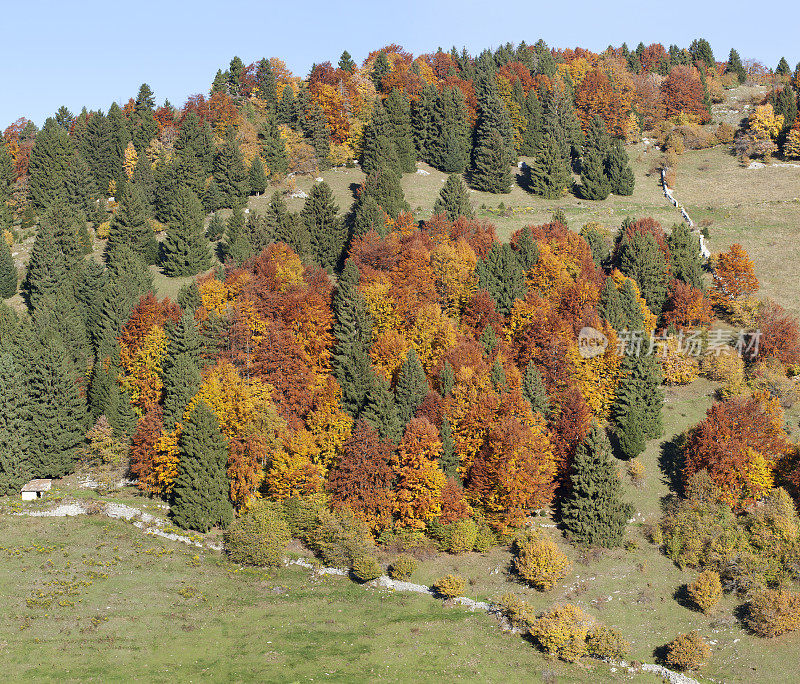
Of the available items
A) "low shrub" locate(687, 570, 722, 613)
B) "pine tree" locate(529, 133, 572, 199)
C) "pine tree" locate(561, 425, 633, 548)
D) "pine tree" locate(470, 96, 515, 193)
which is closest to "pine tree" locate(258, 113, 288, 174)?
"pine tree" locate(470, 96, 515, 193)

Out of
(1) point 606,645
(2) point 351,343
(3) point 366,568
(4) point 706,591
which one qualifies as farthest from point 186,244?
(4) point 706,591

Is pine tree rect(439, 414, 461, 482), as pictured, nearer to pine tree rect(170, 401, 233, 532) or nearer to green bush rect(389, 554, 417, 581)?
green bush rect(389, 554, 417, 581)

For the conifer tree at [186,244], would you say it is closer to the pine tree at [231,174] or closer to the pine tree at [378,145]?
the pine tree at [231,174]

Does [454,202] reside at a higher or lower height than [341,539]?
higher

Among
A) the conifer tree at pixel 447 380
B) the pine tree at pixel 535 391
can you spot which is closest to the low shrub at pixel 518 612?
the pine tree at pixel 535 391

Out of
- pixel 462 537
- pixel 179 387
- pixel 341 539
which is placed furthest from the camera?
pixel 179 387

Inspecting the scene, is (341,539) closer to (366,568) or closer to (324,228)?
(366,568)

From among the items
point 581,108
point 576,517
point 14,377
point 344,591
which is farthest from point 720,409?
point 581,108
